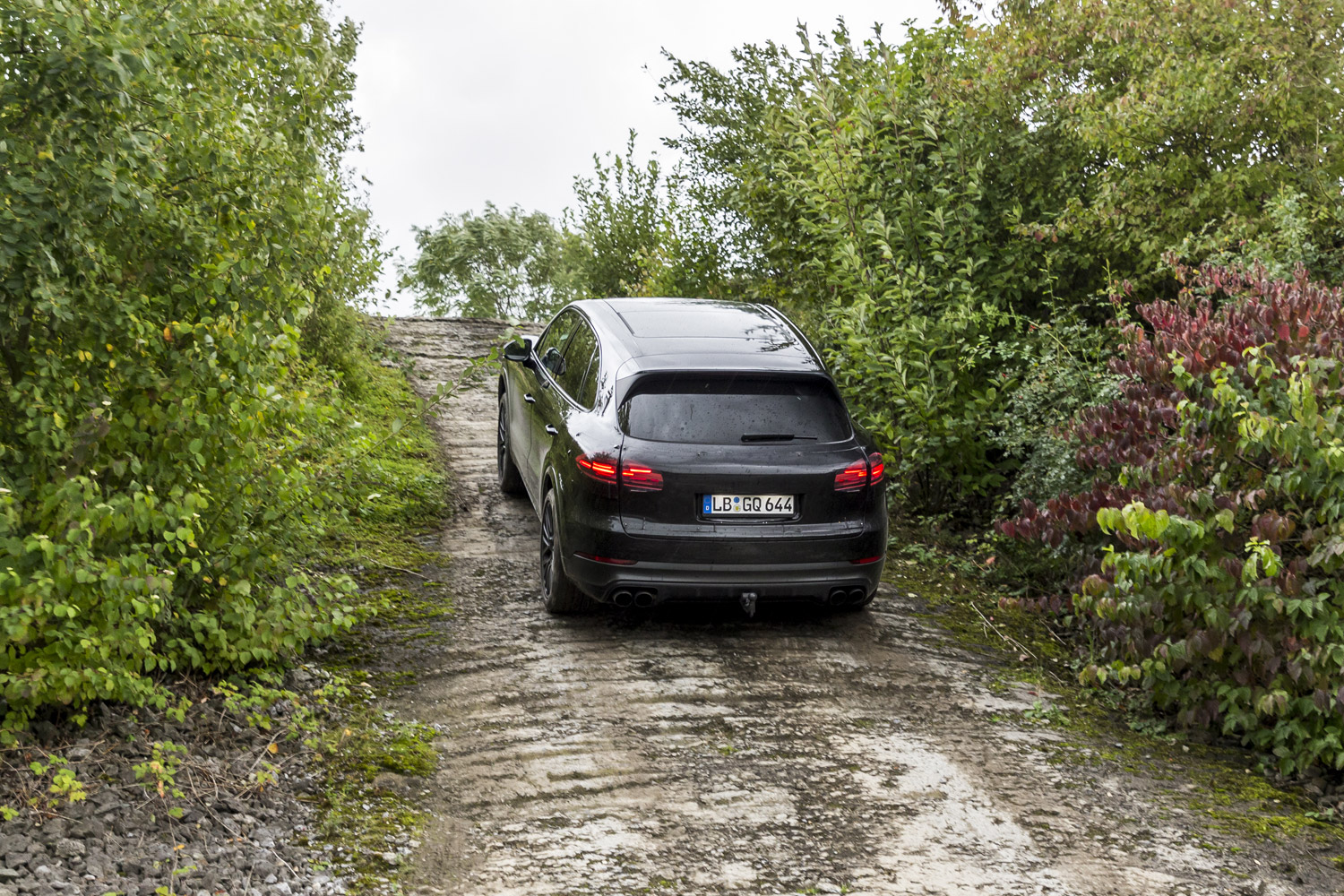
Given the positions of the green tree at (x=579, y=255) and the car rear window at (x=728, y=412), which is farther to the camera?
the green tree at (x=579, y=255)

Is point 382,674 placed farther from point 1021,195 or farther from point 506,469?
point 1021,195

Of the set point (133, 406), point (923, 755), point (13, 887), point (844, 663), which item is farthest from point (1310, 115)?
point (13, 887)

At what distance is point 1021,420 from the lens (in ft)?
28.6

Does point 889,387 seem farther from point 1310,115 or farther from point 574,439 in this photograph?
point 1310,115

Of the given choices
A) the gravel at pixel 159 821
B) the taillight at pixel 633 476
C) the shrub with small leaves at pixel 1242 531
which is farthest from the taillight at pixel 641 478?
the shrub with small leaves at pixel 1242 531

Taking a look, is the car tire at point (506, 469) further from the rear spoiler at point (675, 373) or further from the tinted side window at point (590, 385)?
the rear spoiler at point (675, 373)

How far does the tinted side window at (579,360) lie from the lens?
7379mm

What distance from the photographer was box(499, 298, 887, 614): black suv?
20.7 ft

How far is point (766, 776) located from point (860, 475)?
6.61 feet

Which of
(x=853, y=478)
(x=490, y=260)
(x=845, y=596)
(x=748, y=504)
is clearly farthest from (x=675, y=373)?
(x=490, y=260)

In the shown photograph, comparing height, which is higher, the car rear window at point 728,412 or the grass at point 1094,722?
the car rear window at point 728,412

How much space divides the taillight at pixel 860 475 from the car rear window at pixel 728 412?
0.21 metres

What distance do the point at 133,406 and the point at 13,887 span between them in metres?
1.98

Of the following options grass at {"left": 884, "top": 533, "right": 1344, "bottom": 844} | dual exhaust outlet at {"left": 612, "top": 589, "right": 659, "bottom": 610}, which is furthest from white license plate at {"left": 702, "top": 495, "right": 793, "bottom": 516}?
grass at {"left": 884, "top": 533, "right": 1344, "bottom": 844}
